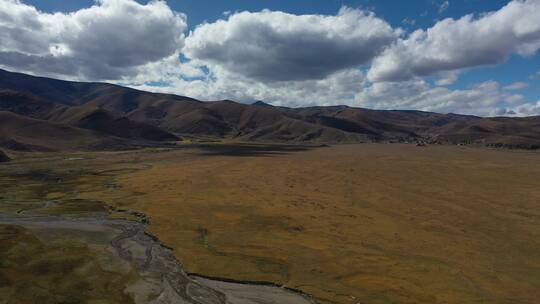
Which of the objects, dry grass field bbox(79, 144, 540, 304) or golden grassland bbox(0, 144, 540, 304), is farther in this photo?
golden grassland bbox(0, 144, 540, 304)

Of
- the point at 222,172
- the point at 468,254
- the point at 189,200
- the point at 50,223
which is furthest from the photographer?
the point at 222,172

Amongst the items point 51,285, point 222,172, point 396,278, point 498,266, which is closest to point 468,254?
point 498,266

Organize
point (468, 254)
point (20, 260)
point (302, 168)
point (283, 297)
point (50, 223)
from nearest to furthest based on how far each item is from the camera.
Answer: point (283, 297), point (20, 260), point (468, 254), point (50, 223), point (302, 168)

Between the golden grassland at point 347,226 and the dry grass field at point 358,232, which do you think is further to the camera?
the golden grassland at point 347,226

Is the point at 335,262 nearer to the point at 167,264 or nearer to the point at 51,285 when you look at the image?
the point at 167,264
